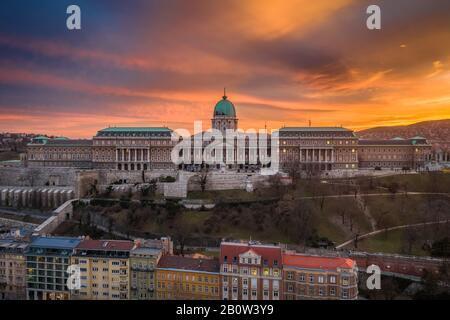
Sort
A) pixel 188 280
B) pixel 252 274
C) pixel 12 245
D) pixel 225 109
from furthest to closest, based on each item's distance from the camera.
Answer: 1. pixel 225 109
2. pixel 12 245
3. pixel 188 280
4. pixel 252 274

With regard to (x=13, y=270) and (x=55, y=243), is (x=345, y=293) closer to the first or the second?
(x=55, y=243)

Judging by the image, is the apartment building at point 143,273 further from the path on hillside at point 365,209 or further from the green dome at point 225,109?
the green dome at point 225,109

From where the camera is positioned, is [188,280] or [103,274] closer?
[188,280]

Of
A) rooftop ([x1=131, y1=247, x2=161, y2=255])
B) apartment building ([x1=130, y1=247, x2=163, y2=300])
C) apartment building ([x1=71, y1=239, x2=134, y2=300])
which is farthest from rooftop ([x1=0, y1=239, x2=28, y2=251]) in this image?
apartment building ([x1=130, y1=247, x2=163, y2=300])

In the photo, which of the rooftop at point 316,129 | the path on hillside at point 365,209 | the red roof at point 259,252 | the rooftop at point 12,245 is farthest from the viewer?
the rooftop at point 316,129

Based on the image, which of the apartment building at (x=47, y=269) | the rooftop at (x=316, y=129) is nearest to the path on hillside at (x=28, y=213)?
the apartment building at (x=47, y=269)

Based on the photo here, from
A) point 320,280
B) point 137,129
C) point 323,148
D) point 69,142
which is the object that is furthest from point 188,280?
point 69,142

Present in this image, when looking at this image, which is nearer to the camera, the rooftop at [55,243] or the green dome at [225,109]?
the rooftop at [55,243]
